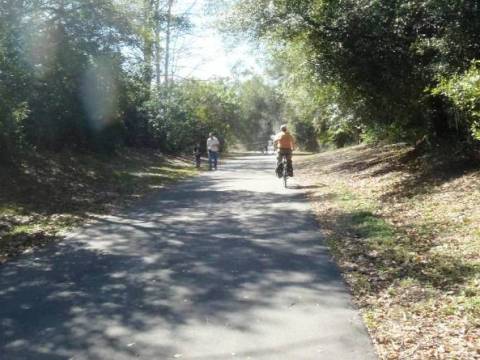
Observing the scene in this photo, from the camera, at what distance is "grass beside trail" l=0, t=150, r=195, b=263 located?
10375 mm

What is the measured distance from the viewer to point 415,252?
777 centimetres

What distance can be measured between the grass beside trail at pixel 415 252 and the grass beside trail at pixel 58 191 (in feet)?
18.0

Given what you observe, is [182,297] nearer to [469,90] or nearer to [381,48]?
[469,90]

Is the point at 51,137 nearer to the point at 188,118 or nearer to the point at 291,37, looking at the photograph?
the point at 291,37

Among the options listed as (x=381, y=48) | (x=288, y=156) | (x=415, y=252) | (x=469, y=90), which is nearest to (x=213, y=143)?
(x=288, y=156)

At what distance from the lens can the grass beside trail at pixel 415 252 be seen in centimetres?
491

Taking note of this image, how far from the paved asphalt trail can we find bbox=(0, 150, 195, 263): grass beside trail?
0.99 m

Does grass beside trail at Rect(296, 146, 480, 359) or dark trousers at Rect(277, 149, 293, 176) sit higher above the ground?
dark trousers at Rect(277, 149, 293, 176)

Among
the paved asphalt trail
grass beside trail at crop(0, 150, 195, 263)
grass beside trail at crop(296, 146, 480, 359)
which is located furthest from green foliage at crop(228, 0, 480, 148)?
grass beside trail at crop(0, 150, 195, 263)

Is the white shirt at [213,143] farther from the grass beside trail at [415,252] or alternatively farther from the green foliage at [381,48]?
the grass beside trail at [415,252]

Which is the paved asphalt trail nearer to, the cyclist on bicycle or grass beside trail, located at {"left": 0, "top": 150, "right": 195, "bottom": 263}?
grass beside trail, located at {"left": 0, "top": 150, "right": 195, "bottom": 263}

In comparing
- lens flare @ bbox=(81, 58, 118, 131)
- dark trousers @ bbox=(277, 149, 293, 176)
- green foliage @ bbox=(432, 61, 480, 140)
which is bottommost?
dark trousers @ bbox=(277, 149, 293, 176)

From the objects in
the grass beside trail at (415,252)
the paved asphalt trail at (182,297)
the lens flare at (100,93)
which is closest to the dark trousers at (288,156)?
the grass beside trail at (415,252)

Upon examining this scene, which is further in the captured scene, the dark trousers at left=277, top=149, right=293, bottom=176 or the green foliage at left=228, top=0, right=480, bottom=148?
the dark trousers at left=277, top=149, right=293, bottom=176
